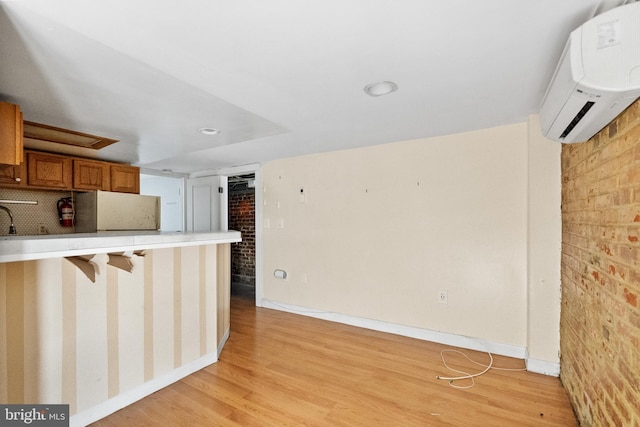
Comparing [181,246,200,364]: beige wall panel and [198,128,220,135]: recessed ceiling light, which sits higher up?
[198,128,220,135]: recessed ceiling light

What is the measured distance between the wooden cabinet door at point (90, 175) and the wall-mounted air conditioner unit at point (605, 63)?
15.9 ft

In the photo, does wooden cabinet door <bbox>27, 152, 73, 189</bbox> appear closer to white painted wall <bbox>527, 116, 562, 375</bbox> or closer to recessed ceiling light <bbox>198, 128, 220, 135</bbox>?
recessed ceiling light <bbox>198, 128, 220, 135</bbox>

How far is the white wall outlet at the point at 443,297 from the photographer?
300 centimetres

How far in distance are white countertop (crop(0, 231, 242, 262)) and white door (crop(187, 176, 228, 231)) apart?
8.82 feet

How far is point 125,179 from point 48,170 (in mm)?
847

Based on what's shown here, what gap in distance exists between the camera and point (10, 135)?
6.42 ft

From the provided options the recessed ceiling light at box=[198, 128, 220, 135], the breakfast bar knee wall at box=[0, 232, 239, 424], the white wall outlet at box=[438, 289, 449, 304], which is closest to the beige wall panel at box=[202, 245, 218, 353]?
the breakfast bar knee wall at box=[0, 232, 239, 424]

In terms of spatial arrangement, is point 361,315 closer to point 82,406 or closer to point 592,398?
point 592,398

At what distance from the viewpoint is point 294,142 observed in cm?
332

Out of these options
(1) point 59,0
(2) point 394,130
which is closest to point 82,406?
(1) point 59,0

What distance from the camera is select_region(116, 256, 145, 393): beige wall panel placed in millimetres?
1920

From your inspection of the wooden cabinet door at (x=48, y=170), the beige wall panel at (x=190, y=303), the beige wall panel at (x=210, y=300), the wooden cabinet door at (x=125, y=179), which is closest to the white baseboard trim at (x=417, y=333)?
the beige wall panel at (x=210, y=300)

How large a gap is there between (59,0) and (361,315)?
345 cm

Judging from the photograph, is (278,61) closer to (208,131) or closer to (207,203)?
(208,131)
